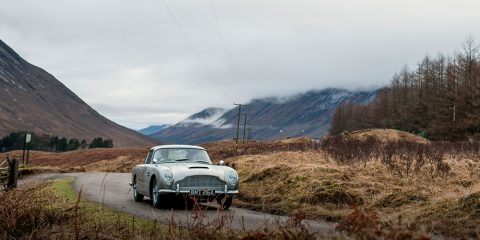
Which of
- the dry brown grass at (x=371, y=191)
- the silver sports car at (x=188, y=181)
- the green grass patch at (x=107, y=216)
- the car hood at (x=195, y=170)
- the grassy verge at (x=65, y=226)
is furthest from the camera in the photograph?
the car hood at (x=195, y=170)

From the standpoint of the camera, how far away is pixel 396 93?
110812mm

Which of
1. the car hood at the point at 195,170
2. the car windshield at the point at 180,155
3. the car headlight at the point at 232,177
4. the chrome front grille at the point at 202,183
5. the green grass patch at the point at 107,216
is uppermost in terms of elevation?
the car windshield at the point at 180,155

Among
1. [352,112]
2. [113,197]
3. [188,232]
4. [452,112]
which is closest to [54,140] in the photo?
[352,112]

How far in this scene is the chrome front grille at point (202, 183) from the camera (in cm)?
1259

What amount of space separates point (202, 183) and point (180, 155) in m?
1.92

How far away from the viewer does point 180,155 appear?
47.2 ft

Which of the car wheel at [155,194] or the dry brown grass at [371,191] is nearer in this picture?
the dry brown grass at [371,191]

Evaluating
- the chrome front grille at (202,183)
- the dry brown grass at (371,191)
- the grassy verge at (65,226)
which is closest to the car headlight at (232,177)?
the chrome front grille at (202,183)

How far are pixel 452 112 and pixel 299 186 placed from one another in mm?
58184

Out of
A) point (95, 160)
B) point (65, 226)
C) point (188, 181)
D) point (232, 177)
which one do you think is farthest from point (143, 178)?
point (95, 160)

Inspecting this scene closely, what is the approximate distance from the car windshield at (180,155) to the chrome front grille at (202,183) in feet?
5.34

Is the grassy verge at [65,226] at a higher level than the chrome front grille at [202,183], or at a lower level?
lower

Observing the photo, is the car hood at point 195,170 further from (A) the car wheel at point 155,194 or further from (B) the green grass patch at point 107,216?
(B) the green grass patch at point 107,216

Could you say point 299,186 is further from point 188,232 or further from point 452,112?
point 452,112
